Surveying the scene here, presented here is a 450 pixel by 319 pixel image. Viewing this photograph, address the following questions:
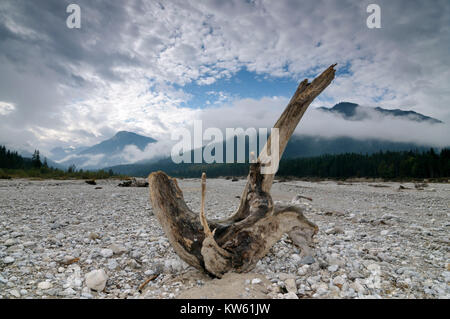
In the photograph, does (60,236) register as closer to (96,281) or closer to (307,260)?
(96,281)

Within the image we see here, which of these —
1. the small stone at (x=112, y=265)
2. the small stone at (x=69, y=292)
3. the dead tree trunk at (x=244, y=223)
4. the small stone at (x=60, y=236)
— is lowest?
the small stone at (x=69, y=292)

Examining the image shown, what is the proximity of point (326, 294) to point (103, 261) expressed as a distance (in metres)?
4.06

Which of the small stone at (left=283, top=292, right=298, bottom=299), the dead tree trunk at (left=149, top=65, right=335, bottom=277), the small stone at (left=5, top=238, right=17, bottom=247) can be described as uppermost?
Result: the dead tree trunk at (left=149, top=65, right=335, bottom=277)

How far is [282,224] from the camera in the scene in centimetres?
456

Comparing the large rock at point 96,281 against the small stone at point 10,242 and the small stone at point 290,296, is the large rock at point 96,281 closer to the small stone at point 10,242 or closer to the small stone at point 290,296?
the small stone at point 10,242

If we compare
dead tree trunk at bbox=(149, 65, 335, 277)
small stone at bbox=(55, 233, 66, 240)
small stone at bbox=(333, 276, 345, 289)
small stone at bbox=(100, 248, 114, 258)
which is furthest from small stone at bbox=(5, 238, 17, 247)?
small stone at bbox=(333, 276, 345, 289)

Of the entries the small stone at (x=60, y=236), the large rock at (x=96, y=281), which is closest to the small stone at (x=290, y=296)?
the large rock at (x=96, y=281)

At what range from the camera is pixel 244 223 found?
4.32 m

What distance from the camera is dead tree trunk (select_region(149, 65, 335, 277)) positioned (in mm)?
4078

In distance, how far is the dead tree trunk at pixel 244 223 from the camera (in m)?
4.08

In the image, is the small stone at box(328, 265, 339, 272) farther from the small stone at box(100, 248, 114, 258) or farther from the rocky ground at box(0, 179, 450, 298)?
the small stone at box(100, 248, 114, 258)

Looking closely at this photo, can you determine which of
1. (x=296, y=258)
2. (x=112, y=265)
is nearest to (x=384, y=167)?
(x=296, y=258)

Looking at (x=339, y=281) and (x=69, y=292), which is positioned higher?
(x=339, y=281)
